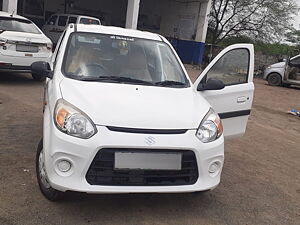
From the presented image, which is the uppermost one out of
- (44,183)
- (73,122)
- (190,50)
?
(73,122)

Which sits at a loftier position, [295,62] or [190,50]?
[295,62]

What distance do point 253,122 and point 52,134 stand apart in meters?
6.22

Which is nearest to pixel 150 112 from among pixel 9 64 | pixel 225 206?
pixel 225 206

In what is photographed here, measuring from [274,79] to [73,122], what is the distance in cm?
1526

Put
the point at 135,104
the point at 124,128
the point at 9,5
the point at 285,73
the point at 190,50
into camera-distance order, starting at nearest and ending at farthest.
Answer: the point at 124,128, the point at 135,104, the point at 9,5, the point at 285,73, the point at 190,50

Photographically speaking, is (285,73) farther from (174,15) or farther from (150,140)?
(150,140)

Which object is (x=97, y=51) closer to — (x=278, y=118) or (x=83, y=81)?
(x=83, y=81)

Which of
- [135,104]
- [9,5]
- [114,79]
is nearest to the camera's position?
[135,104]

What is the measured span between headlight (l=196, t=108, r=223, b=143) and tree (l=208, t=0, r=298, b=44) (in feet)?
84.2

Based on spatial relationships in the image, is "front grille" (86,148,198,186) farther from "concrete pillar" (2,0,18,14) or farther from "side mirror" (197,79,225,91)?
"concrete pillar" (2,0,18,14)

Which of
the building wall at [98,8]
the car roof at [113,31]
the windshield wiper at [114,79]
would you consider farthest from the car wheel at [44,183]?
the building wall at [98,8]

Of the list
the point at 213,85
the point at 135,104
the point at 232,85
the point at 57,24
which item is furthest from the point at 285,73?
the point at 135,104

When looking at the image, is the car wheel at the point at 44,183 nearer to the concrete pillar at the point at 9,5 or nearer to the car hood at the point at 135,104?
the car hood at the point at 135,104

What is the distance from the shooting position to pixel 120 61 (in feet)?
14.0
